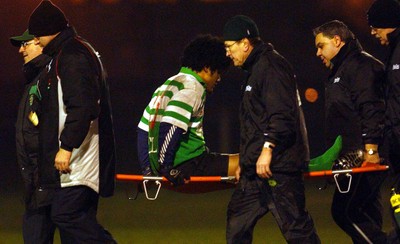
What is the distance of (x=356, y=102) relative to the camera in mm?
9031

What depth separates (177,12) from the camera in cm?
3005

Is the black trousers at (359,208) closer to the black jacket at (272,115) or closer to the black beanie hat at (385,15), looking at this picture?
the black jacket at (272,115)

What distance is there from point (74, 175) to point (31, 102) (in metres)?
0.72

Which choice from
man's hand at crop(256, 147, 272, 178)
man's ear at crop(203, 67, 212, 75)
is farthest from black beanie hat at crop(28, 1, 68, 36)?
man's hand at crop(256, 147, 272, 178)

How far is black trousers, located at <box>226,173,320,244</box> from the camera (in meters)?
8.17

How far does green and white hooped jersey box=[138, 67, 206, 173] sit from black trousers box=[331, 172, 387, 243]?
104cm

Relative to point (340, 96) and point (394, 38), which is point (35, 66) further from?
point (394, 38)

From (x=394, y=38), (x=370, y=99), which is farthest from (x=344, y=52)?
(x=394, y=38)

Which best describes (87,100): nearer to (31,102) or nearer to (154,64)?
(31,102)

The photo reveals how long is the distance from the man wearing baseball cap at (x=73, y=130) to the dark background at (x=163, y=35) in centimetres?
1686

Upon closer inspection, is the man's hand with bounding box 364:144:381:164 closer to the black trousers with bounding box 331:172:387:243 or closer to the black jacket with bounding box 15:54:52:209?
the black trousers with bounding box 331:172:387:243

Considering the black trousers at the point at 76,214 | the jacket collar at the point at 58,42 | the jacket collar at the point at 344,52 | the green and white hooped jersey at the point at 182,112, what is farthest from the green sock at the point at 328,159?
the jacket collar at the point at 58,42

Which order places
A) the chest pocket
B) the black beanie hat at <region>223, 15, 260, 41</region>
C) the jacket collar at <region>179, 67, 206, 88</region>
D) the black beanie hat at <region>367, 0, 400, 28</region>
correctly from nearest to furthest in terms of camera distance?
1. the black beanie hat at <region>223, 15, 260, 41</region>
2. the black beanie hat at <region>367, 0, 400, 28</region>
3. the chest pocket
4. the jacket collar at <region>179, 67, 206, 88</region>

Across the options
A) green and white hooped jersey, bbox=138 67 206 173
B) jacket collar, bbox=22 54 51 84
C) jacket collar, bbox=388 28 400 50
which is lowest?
green and white hooped jersey, bbox=138 67 206 173
